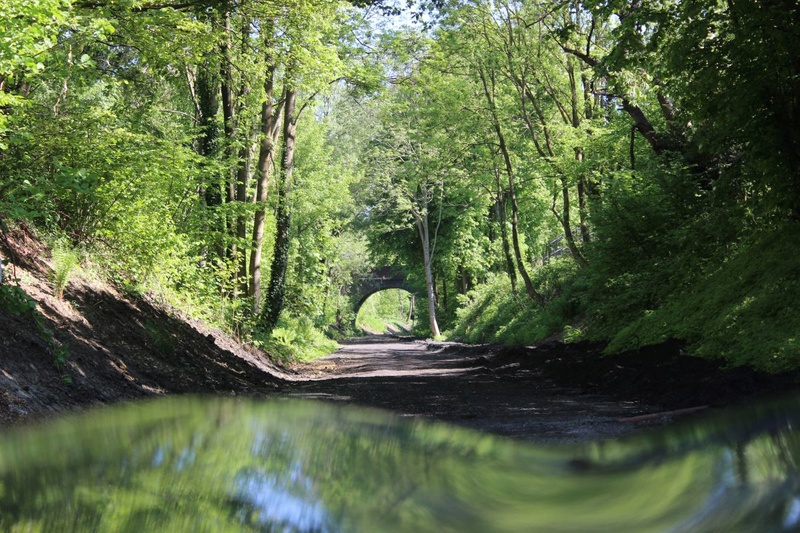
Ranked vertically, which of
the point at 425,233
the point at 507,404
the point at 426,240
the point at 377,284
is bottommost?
the point at 507,404

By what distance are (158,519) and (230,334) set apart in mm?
16234

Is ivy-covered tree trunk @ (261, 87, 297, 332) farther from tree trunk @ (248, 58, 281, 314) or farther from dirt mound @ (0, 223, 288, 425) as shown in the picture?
dirt mound @ (0, 223, 288, 425)

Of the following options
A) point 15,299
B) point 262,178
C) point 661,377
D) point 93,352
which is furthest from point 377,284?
point 15,299

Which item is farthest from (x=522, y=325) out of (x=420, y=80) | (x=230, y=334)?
(x=230, y=334)

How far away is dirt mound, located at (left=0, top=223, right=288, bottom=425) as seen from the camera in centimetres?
666

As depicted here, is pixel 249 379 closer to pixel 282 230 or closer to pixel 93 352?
pixel 93 352

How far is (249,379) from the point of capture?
43.2 feet

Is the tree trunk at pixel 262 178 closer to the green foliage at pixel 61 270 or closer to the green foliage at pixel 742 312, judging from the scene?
the green foliage at pixel 61 270

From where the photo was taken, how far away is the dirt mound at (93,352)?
666 centimetres

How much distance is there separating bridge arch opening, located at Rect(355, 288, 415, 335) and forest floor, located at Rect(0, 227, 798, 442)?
65117 mm

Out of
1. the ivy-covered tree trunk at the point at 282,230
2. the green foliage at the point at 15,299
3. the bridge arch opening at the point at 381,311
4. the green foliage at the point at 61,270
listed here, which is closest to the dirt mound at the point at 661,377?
the green foliage at the point at 15,299

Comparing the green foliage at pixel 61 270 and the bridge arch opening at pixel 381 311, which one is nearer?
the green foliage at pixel 61 270

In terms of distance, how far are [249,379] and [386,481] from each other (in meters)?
11.5

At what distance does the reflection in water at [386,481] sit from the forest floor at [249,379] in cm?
262
